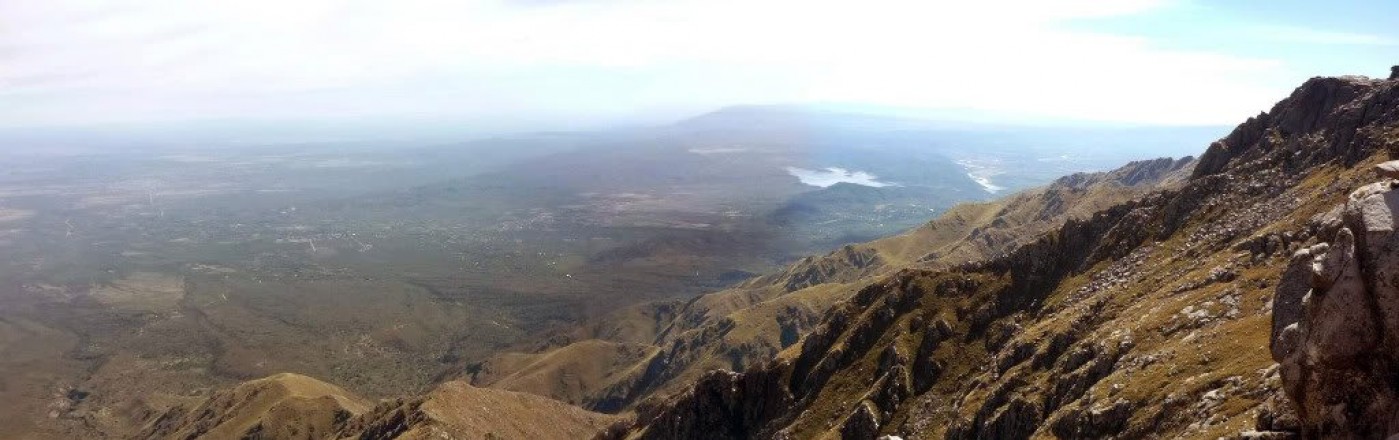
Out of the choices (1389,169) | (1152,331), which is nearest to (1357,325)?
(1389,169)

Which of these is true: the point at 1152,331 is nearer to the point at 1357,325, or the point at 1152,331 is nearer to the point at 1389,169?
the point at 1357,325

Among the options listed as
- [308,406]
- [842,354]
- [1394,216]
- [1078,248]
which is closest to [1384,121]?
[1078,248]

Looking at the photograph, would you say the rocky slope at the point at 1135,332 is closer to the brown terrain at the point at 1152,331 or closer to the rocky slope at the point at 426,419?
the brown terrain at the point at 1152,331

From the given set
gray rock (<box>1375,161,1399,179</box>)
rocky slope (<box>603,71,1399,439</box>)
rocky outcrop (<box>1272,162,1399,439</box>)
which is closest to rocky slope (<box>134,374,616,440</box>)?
rocky slope (<box>603,71,1399,439</box>)

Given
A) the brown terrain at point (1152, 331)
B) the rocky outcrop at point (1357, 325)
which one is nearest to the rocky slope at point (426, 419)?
the brown terrain at point (1152, 331)

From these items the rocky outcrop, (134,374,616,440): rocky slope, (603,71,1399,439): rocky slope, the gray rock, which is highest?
the gray rock

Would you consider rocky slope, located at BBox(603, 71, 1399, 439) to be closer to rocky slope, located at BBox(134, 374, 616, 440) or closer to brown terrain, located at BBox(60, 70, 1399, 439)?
brown terrain, located at BBox(60, 70, 1399, 439)
